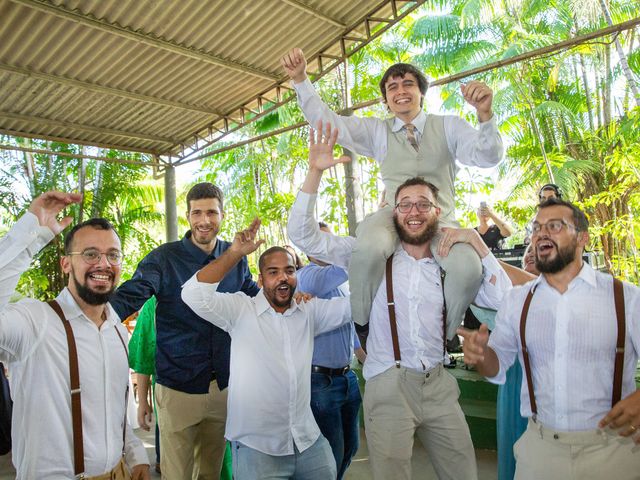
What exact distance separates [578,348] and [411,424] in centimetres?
77

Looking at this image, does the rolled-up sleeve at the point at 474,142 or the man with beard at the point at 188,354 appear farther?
the man with beard at the point at 188,354

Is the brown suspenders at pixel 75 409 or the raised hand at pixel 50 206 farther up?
the raised hand at pixel 50 206

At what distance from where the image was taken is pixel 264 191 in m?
15.6

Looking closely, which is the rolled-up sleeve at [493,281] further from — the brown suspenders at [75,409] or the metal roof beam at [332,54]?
the metal roof beam at [332,54]

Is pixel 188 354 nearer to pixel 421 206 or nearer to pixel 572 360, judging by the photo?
pixel 421 206

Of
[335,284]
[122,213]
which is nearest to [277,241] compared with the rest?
[122,213]

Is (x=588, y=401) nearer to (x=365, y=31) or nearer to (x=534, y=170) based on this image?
(x=365, y=31)

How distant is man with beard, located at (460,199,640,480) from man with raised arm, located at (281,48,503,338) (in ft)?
0.97

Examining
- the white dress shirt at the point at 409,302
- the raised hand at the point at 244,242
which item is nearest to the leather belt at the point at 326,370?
the white dress shirt at the point at 409,302

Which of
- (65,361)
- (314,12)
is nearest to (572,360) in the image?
(65,361)

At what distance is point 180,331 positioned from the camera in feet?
10.5

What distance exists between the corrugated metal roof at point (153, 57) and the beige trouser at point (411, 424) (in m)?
4.22

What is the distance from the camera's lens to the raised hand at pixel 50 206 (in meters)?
2.03

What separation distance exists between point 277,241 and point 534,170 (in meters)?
7.75
